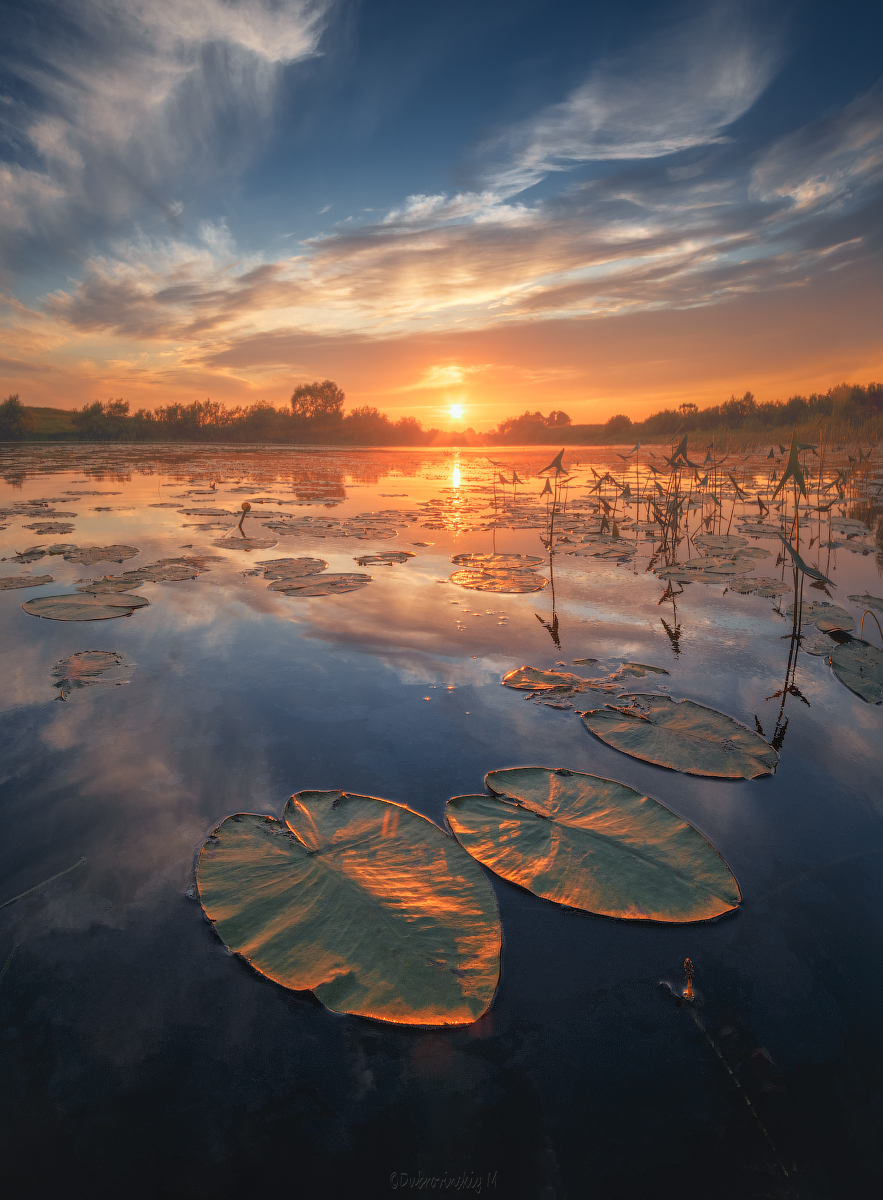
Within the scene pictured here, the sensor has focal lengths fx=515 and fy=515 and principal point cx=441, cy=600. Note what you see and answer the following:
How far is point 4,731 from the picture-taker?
2178mm

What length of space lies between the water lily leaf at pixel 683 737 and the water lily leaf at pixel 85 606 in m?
3.22

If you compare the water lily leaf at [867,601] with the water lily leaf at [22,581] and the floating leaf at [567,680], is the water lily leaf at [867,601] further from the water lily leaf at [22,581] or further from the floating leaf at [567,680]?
the water lily leaf at [22,581]

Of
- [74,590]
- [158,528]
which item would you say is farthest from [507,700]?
[158,528]

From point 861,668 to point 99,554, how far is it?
20.7 feet

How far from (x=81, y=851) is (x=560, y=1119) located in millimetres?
1465

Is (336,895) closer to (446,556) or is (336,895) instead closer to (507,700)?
(507,700)

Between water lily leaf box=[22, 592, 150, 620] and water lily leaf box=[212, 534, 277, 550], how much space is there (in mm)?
1956

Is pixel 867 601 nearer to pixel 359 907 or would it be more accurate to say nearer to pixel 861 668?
pixel 861 668

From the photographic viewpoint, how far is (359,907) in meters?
1.34

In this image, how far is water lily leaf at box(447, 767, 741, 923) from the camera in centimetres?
139

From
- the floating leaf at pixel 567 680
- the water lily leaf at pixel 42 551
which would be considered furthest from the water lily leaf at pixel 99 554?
the floating leaf at pixel 567 680

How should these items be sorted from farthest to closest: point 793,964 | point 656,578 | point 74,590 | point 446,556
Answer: point 446,556
point 656,578
point 74,590
point 793,964

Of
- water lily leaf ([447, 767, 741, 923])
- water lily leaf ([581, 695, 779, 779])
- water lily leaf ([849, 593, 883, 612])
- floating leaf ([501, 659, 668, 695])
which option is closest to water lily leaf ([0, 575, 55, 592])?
floating leaf ([501, 659, 668, 695])

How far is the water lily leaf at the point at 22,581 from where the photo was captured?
4199mm
